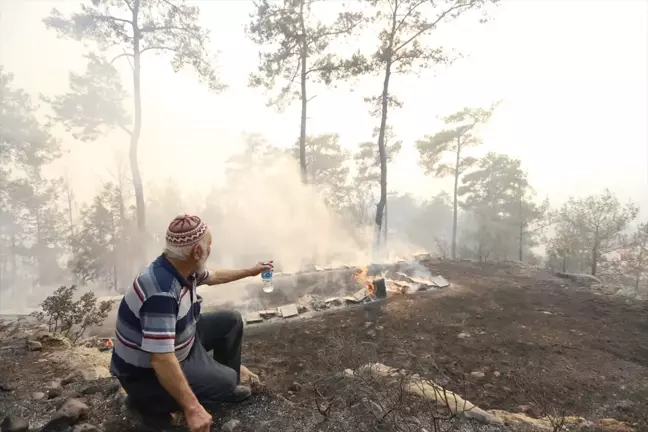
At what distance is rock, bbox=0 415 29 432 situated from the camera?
8.37ft

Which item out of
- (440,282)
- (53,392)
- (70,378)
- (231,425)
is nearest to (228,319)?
(231,425)

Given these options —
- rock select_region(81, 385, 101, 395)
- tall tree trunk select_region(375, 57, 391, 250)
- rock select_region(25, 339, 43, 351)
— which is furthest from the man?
tall tree trunk select_region(375, 57, 391, 250)

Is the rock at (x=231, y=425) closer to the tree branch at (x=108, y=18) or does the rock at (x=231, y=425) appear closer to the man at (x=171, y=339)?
the man at (x=171, y=339)

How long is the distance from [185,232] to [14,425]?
222 centimetres

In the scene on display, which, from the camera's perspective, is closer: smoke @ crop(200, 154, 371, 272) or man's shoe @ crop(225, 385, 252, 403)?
man's shoe @ crop(225, 385, 252, 403)

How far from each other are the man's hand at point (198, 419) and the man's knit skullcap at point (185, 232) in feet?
3.18

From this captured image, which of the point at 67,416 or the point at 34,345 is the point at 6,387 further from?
the point at 34,345

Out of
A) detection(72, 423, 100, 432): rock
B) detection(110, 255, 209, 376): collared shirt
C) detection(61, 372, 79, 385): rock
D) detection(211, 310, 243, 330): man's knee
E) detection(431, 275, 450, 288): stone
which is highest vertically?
detection(110, 255, 209, 376): collared shirt

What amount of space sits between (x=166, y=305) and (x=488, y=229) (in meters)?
30.5

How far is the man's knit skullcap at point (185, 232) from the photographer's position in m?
2.12

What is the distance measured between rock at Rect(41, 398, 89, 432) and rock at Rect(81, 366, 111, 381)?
130 cm

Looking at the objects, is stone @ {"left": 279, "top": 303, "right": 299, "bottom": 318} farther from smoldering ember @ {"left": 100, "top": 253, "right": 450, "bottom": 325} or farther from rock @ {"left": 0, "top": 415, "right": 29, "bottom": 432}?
rock @ {"left": 0, "top": 415, "right": 29, "bottom": 432}

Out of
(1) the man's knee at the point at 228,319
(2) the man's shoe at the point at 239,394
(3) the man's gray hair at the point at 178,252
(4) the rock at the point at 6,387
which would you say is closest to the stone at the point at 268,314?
(4) the rock at the point at 6,387

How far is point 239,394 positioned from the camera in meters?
2.91
